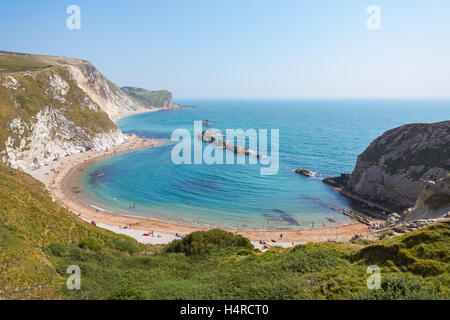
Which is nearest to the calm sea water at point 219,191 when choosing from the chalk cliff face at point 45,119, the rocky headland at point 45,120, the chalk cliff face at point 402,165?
the chalk cliff face at point 402,165

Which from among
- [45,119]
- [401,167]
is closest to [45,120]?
[45,119]

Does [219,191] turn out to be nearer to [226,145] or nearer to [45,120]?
[226,145]

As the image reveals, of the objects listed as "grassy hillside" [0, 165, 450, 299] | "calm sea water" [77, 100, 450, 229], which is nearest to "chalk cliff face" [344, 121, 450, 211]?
"calm sea water" [77, 100, 450, 229]

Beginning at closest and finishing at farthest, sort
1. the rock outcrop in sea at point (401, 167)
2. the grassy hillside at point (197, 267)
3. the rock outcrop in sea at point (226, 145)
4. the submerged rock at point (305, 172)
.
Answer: the grassy hillside at point (197, 267), the rock outcrop in sea at point (401, 167), the submerged rock at point (305, 172), the rock outcrop in sea at point (226, 145)

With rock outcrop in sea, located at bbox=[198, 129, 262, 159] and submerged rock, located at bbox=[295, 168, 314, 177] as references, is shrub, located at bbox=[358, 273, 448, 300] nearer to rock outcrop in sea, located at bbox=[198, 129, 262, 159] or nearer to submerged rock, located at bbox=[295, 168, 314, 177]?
submerged rock, located at bbox=[295, 168, 314, 177]

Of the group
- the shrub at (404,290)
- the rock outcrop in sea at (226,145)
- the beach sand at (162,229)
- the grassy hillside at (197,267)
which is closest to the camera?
the shrub at (404,290)

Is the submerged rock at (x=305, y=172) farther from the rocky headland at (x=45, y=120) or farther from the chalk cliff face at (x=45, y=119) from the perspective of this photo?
the chalk cliff face at (x=45, y=119)
